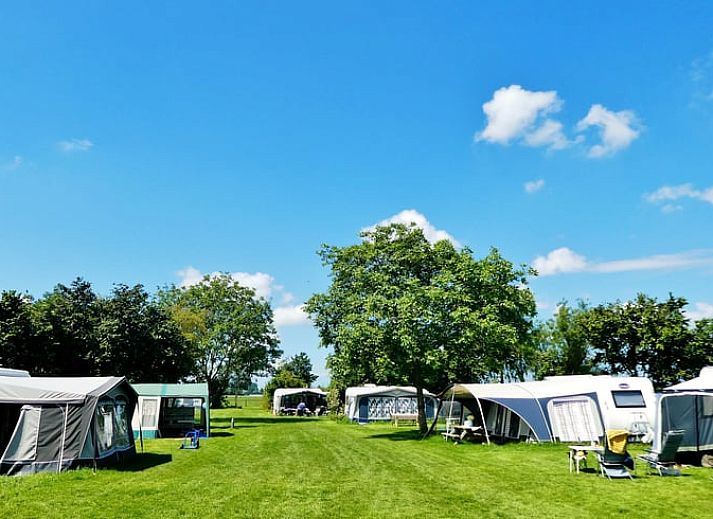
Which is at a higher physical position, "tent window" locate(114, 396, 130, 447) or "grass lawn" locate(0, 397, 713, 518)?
"tent window" locate(114, 396, 130, 447)

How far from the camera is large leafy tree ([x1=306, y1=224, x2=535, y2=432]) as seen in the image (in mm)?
23359

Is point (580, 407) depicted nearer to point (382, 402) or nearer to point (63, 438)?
point (63, 438)

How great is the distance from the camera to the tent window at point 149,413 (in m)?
24.9

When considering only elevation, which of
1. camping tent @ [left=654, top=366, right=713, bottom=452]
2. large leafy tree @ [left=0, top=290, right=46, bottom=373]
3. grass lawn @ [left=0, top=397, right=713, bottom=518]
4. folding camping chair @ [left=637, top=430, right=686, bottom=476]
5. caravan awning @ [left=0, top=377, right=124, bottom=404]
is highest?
large leafy tree @ [left=0, top=290, right=46, bottom=373]

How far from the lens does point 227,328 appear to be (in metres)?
43.7

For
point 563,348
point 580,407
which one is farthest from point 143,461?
point 563,348

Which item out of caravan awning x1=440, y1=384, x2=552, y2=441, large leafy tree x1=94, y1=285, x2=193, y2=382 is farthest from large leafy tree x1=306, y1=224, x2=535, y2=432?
large leafy tree x1=94, y1=285, x2=193, y2=382

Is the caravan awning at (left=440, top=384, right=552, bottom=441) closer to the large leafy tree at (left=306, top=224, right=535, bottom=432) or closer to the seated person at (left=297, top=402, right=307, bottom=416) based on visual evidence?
the large leafy tree at (left=306, top=224, right=535, bottom=432)

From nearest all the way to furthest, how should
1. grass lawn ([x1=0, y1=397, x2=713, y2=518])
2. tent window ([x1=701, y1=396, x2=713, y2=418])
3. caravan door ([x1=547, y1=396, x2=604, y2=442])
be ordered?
grass lawn ([x1=0, y1=397, x2=713, y2=518]) < tent window ([x1=701, y1=396, x2=713, y2=418]) < caravan door ([x1=547, y1=396, x2=604, y2=442])

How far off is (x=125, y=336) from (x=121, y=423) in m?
15.3

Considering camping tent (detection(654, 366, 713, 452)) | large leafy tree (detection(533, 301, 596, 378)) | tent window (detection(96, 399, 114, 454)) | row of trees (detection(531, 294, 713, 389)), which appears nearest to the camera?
tent window (detection(96, 399, 114, 454))

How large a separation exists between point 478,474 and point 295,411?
40581 millimetres

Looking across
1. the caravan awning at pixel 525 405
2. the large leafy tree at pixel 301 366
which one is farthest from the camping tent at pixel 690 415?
the large leafy tree at pixel 301 366

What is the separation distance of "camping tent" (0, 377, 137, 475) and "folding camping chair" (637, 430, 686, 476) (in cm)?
1280
